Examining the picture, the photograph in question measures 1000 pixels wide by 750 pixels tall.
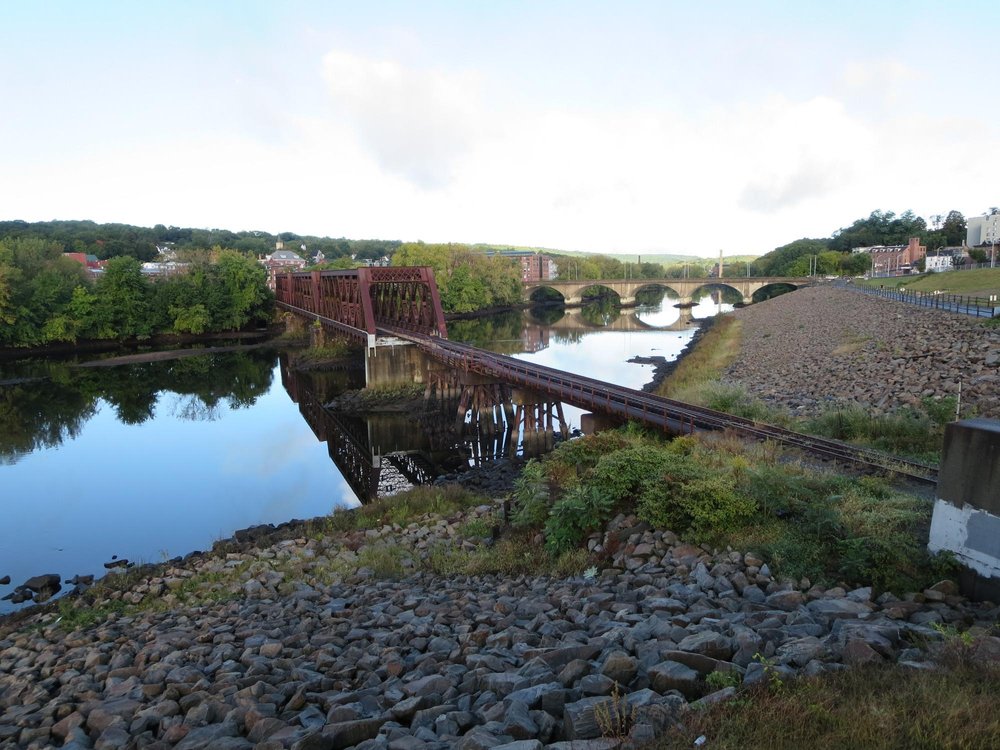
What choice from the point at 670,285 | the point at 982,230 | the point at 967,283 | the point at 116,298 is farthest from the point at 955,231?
the point at 116,298

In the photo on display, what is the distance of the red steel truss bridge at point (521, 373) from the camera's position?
14.8m

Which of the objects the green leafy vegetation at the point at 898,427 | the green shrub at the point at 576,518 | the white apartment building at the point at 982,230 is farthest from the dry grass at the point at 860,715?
the white apartment building at the point at 982,230

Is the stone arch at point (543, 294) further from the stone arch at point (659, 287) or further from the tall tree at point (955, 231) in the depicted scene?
the tall tree at point (955, 231)

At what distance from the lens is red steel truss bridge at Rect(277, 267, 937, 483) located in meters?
14.8

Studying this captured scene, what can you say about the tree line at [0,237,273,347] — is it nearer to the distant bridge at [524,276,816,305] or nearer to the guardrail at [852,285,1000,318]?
the distant bridge at [524,276,816,305]

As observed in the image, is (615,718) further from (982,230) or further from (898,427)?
(982,230)

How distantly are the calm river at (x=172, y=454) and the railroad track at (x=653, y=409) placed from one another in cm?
448

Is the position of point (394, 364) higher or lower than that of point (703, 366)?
lower

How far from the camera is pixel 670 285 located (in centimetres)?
11650

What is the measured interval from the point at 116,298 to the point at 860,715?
268ft

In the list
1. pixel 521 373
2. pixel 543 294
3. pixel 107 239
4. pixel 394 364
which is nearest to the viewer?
pixel 521 373

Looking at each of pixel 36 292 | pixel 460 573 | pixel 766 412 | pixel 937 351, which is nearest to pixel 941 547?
pixel 460 573

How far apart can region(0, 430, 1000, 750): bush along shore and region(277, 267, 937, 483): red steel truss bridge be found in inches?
80.0

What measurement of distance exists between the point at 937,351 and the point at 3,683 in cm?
2984
